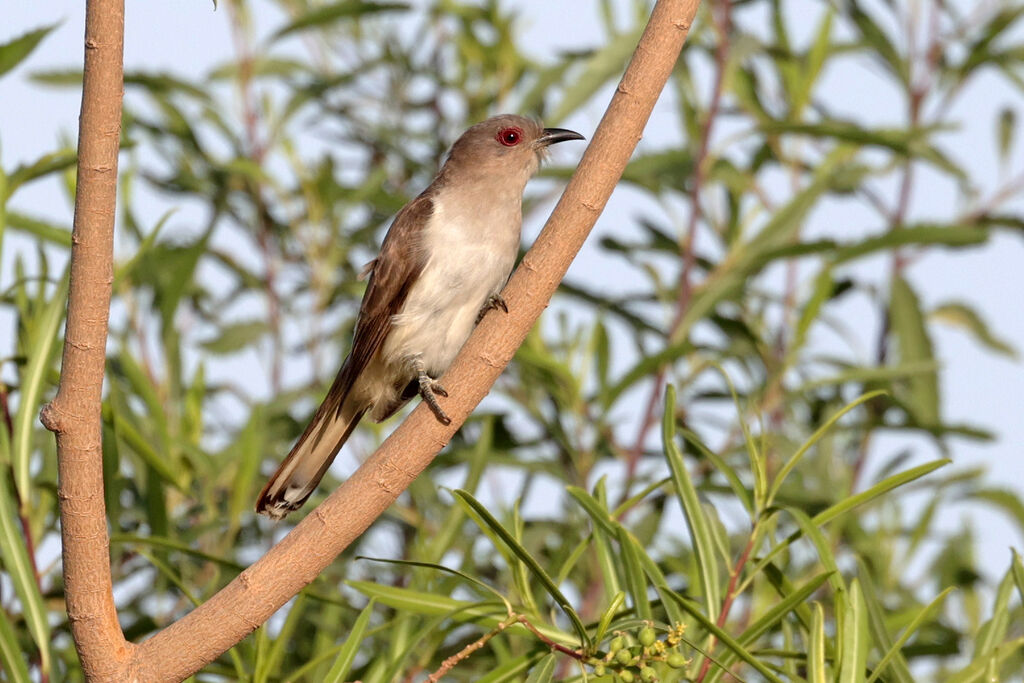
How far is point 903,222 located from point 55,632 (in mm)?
3880

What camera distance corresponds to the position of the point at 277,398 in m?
5.03

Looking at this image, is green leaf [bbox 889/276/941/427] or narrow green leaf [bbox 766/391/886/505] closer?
narrow green leaf [bbox 766/391/886/505]

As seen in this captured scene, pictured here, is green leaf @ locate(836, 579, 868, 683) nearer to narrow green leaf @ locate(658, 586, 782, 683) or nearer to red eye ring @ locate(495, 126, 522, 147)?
narrow green leaf @ locate(658, 586, 782, 683)

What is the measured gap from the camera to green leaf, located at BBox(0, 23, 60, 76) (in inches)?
143

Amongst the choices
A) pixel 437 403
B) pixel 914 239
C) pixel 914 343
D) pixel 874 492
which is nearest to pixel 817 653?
pixel 874 492

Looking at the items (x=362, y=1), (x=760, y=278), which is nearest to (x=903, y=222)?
(x=760, y=278)

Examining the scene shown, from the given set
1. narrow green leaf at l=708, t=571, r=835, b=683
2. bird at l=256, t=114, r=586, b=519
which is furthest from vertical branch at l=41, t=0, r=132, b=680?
bird at l=256, t=114, r=586, b=519

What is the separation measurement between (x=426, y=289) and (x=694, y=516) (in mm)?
1824

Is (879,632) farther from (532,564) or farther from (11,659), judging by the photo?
(11,659)

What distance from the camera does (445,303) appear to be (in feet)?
14.7

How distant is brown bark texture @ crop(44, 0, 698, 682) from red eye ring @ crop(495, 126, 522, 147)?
2.48 meters

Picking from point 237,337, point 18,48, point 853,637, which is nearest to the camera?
point 853,637

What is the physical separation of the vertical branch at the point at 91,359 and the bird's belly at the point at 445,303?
2.40 metres

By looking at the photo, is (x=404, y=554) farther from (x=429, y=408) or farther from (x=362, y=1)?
(x=429, y=408)
